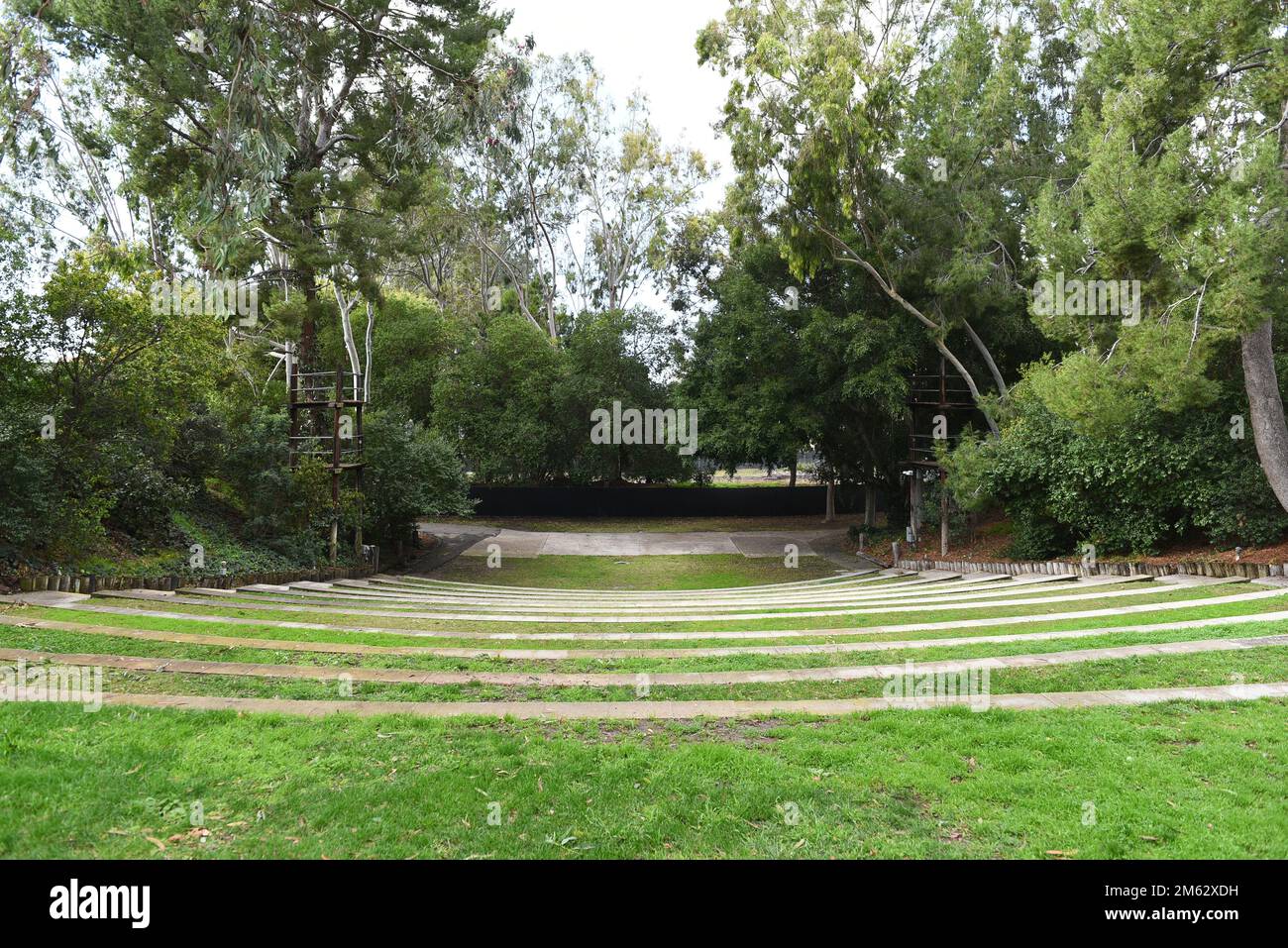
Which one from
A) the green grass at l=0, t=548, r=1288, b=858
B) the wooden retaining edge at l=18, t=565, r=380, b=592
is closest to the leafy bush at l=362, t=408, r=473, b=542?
the wooden retaining edge at l=18, t=565, r=380, b=592

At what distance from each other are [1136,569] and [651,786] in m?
10.3

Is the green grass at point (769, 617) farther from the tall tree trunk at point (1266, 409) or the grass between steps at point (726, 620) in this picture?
the tall tree trunk at point (1266, 409)

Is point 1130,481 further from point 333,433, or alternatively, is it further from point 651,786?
point 333,433

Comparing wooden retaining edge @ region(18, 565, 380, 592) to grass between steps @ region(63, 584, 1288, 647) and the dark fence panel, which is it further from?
the dark fence panel

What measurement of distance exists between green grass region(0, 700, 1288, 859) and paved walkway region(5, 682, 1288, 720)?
0.59 feet

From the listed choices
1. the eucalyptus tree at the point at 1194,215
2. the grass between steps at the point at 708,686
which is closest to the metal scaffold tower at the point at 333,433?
the grass between steps at the point at 708,686

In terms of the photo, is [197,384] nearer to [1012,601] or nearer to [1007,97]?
[1012,601]

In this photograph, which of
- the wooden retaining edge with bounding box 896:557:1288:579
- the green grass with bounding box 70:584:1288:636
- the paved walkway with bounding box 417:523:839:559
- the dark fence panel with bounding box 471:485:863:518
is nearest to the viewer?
the green grass with bounding box 70:584:1288:636

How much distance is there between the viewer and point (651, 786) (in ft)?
11.4

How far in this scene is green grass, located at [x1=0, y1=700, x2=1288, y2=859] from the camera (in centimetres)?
298

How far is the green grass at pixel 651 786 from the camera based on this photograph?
9.77ft

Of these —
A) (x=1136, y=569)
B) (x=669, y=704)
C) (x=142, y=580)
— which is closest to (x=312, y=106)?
(x=142, y=580)

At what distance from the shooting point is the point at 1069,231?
13.4m

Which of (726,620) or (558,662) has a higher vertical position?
(558,662)
